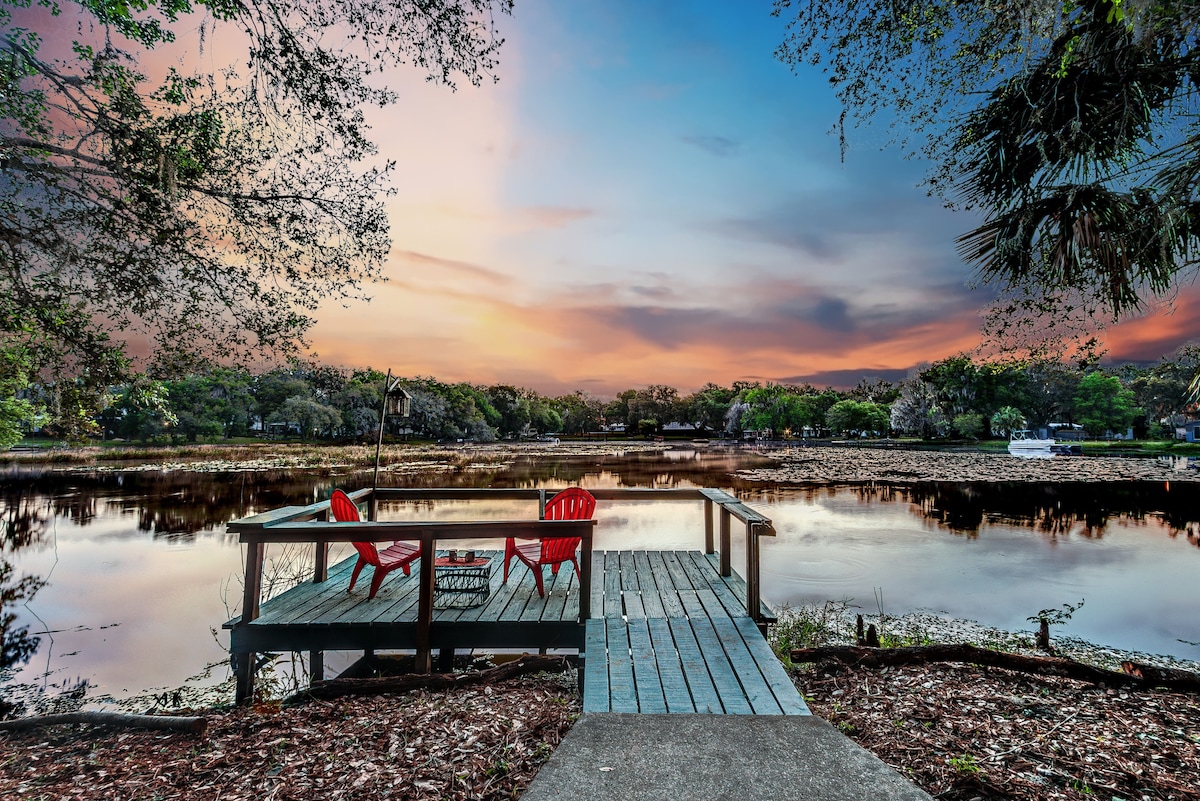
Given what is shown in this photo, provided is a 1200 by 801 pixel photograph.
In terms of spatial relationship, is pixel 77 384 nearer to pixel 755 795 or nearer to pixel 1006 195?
pixel 755 795

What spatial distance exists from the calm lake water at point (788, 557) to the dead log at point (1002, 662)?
2.82 meters

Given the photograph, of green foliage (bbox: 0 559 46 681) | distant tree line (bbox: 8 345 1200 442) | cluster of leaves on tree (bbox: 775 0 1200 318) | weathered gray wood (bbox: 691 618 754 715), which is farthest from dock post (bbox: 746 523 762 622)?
distant tree line (bbox: 8 345 1200 442)

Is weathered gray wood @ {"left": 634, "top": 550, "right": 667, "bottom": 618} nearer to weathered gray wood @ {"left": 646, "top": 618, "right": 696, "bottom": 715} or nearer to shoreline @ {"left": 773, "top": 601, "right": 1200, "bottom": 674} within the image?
weathered gray wood @ {"left": 646, "top": 618, "right": 696, "bottom": 715}

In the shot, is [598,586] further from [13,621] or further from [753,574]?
[13,621]

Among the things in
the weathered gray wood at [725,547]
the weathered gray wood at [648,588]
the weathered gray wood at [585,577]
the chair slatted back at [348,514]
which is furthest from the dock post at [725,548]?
the chair slatted back at [348,514]

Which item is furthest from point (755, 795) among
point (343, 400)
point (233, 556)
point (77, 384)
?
point (343, 400)

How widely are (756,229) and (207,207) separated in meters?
14.8

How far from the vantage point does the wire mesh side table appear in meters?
4.39

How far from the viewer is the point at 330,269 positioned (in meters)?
5.55

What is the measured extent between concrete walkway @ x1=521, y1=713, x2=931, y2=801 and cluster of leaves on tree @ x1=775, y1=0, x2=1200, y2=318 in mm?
4101

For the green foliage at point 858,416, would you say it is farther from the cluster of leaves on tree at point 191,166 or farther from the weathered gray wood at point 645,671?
the weathered gray wood at point 645,671

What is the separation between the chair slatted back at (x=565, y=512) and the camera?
4.74 metres

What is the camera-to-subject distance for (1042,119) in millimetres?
4117

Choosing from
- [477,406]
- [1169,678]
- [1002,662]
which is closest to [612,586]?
[1002,662]
